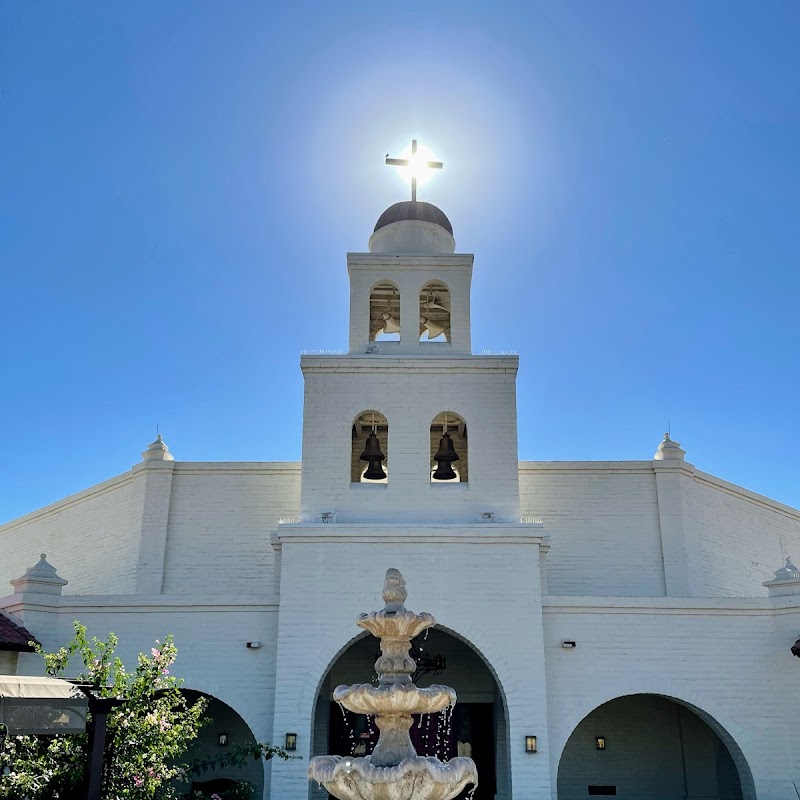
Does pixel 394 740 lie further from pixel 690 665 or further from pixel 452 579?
pixel 690 665

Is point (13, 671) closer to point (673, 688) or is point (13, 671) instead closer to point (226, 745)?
point (226, 745)

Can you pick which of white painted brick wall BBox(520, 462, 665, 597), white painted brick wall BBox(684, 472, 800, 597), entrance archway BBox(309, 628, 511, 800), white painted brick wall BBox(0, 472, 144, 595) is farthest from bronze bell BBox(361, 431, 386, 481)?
white painted brick wall BBox(684, 472, 800, 597)

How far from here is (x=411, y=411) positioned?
18484mm

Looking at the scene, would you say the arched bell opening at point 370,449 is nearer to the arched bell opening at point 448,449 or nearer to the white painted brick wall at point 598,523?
the arched bell opening at point 448,449

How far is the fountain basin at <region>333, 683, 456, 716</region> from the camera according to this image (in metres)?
8.44

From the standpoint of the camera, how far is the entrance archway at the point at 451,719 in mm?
18688

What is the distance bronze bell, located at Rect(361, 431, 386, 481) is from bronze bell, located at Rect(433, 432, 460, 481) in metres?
1.14

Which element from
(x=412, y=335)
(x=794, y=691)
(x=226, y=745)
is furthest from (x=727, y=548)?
(x=226, y=745)

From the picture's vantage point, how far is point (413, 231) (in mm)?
20750

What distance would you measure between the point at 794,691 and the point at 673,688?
213 cm

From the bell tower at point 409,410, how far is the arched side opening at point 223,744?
470cm

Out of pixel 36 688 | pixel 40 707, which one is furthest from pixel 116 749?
pixel 40 707

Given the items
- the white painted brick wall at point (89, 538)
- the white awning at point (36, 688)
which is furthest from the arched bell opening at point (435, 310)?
the white awning at point (36, 688)

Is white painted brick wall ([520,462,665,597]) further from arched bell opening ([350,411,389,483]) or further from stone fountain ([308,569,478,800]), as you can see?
stone fountain ([308,569,478,800])
